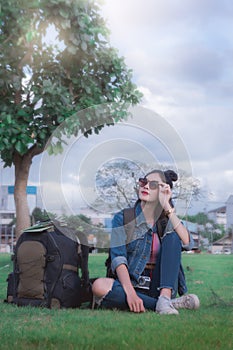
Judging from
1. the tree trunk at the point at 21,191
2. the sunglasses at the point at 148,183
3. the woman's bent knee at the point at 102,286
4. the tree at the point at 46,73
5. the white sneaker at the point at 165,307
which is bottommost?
the white sneaker at the point at 165,307

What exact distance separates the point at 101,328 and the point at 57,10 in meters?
6.10

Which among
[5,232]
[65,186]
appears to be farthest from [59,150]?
[5,232]

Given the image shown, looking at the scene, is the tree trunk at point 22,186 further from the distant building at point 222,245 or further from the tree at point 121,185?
the distant building at point 222,245

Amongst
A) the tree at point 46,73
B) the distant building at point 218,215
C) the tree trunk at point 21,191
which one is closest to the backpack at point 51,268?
the tree at point 46,73

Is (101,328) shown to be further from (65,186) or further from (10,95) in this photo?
(10,95)

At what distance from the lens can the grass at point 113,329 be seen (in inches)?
123

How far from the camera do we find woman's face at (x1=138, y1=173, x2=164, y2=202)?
4.36 m

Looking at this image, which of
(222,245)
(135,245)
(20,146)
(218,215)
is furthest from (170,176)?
(222,245)

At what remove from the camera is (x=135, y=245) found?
4.43 meters

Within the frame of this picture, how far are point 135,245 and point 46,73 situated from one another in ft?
19.6

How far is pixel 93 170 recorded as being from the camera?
4.57 metres

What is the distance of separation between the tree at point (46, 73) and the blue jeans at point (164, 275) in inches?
186

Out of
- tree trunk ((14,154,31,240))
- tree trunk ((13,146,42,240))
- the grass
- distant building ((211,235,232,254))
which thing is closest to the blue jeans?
the grass

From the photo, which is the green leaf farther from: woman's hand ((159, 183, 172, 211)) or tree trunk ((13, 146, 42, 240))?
woman's hand ((159, 183, 172, 211))
